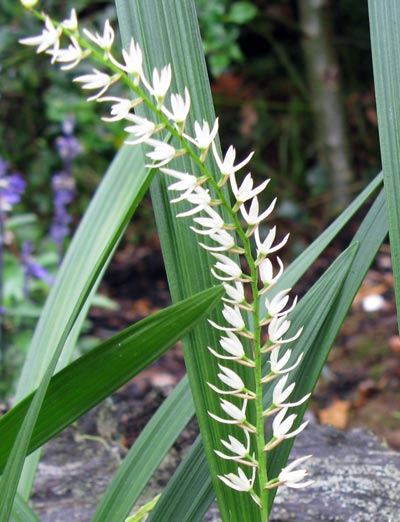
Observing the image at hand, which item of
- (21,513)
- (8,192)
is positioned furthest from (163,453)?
(8,192)

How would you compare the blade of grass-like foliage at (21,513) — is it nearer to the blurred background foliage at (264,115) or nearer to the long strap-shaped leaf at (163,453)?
the long strap-shaped leaf at (163,453)

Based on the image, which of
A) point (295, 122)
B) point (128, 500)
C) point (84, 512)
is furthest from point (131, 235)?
point (128, 500)

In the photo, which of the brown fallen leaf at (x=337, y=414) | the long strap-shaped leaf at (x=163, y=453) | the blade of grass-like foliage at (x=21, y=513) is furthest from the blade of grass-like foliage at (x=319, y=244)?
the brown fallen leaf at (x=337, y=414)

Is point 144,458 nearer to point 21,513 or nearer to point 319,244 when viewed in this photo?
point 21,513

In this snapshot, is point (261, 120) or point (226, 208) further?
point (261, 120)

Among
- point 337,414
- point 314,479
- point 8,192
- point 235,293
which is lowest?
point 337,414

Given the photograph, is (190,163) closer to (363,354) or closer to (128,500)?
(128,500)
